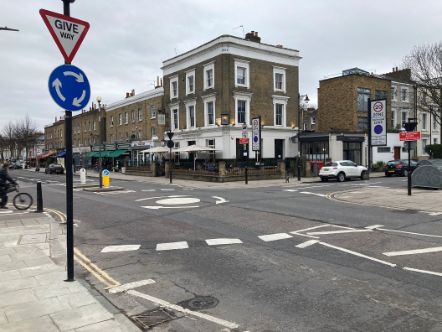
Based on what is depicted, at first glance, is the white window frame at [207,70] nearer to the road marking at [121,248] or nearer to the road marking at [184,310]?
the road marking at [121,248]

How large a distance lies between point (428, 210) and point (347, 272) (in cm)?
838

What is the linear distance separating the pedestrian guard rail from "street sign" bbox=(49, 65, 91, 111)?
19.0m

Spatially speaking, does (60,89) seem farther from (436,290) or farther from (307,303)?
(436,290)

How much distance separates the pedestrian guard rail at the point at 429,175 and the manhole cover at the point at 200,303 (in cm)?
1811

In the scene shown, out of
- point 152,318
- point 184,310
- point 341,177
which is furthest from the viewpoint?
point 341,177

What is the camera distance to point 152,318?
14.6 feet

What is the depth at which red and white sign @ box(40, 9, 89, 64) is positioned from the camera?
5.00m

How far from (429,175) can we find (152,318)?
19149 mm

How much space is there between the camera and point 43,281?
18.2 ft

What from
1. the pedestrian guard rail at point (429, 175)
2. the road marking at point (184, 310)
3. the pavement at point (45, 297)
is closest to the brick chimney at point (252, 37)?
the pedestrian guard rail at point (429, 175)

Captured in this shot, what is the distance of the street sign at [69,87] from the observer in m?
5.05

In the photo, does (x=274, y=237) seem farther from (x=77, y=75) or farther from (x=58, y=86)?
(x=58, y=86)

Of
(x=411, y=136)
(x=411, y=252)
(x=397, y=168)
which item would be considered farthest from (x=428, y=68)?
(x=411, y=252)

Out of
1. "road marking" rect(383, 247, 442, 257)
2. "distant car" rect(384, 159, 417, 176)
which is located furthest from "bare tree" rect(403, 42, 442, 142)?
"road marking" rect(383, 247, 442, 257)
